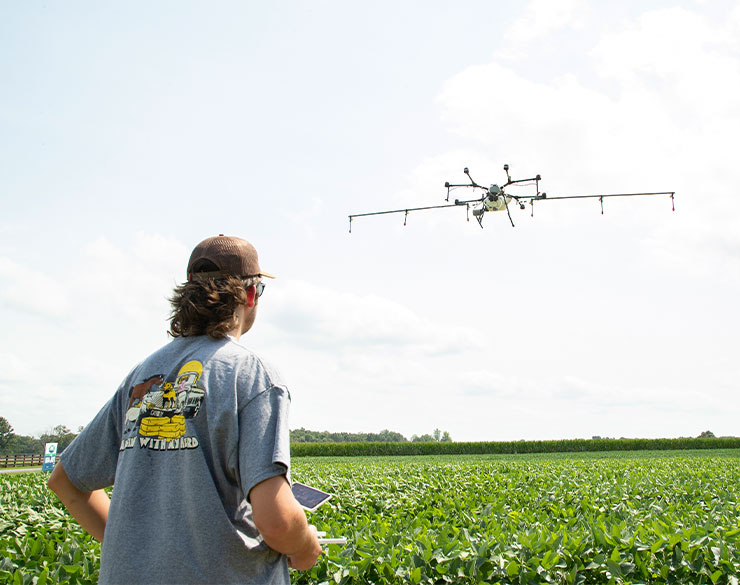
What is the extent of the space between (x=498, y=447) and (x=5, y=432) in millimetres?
73389

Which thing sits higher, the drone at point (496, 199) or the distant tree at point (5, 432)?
the drone at point (496, 199)

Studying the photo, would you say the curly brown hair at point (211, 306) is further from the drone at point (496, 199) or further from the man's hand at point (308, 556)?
the drone at point (496, 199)

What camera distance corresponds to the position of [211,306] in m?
2.01

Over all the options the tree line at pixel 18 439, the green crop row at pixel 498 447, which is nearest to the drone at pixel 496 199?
the green crop row at pixel 498 447

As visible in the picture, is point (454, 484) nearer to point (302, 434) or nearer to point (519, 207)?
point (519, 207)

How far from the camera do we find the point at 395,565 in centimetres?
368

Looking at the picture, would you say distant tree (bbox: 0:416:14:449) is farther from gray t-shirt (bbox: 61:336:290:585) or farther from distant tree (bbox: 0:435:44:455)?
gray t-shirt (bbox: 61:336:290:585)

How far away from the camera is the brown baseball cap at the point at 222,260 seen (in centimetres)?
210

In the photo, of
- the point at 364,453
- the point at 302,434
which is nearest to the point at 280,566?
the point at 364,453

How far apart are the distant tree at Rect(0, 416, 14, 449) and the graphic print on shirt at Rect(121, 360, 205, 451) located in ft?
327

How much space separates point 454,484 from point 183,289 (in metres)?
8.11

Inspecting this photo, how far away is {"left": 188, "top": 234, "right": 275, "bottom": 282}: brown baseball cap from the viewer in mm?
2100

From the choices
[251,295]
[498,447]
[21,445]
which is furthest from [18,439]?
[251,295]

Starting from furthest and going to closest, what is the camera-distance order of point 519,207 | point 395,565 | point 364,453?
1. point 364,453
2. point 519,207
3. point 395,565
